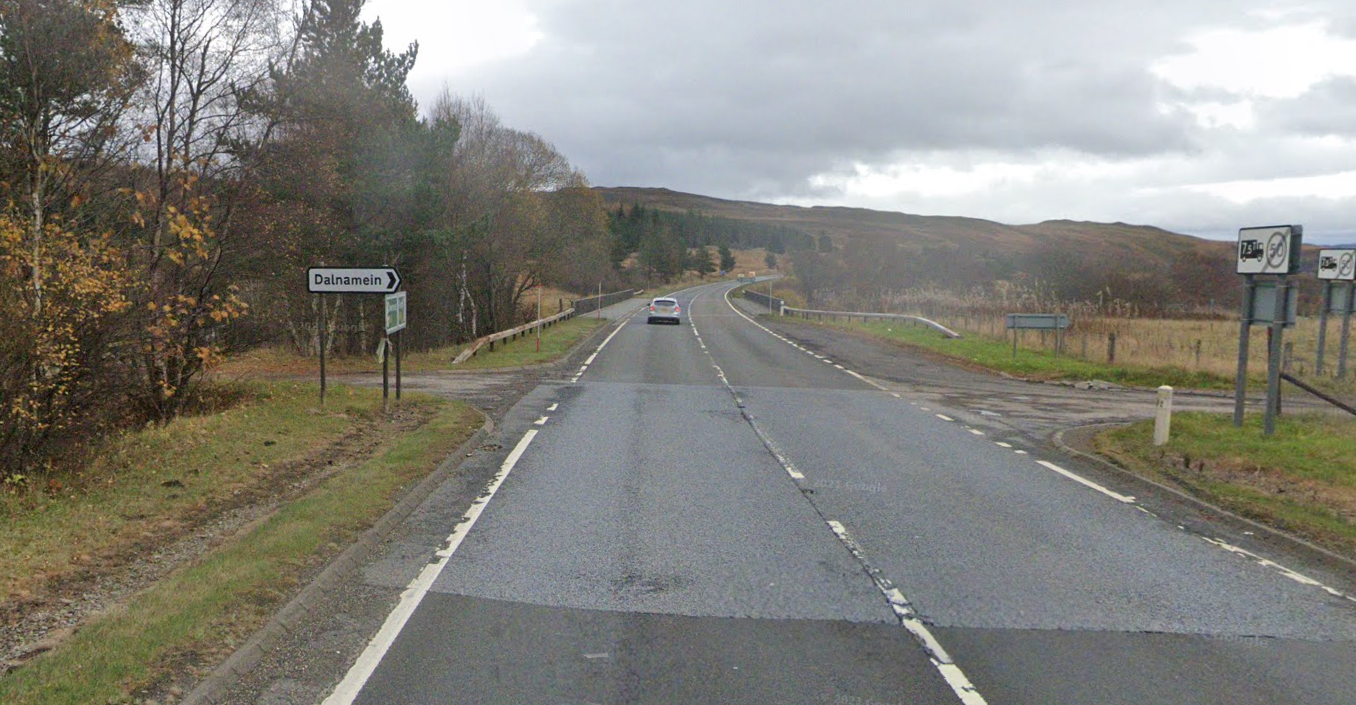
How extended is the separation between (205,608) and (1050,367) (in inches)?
939

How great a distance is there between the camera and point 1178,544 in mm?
8211

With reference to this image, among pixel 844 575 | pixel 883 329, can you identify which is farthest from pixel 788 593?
pixel 883 329

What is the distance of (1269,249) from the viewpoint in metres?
12.5

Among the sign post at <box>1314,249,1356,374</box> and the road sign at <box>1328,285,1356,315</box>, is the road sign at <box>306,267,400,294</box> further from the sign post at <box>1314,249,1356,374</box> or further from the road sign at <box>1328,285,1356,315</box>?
the sign post at <box>1314,249,1356,374</box>

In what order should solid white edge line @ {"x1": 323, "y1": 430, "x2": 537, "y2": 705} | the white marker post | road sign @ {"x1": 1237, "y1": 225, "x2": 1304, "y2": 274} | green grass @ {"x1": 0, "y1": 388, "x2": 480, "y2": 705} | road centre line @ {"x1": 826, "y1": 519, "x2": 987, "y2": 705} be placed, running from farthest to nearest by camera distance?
the white marker post < road sign @ {"x1": 1237, "y1": 225, "x2": 1304, "y2": 274} < road centre line @ {"x1": 826, "y1": 519, "x2": 987, "y2": 705} < solid white edge line @ {"x1": 323, "y1": 430, "x2": 537, "y2": 705} < green grass @ {"x1": 0, "y1": 388, "x2": 480, "y2": 705}

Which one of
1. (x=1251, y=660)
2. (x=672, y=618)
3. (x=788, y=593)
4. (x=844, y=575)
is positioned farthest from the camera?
(x=844, y=575)

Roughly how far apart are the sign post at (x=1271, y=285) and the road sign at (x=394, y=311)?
1176 centimetres

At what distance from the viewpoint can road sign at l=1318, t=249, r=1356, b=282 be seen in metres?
23.7

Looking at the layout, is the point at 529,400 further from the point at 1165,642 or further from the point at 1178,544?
the point at 1165,642

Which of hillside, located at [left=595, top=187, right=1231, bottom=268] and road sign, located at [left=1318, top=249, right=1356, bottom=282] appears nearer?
road sign, located at [left=1318, top=249, right=1356, bottom=282]

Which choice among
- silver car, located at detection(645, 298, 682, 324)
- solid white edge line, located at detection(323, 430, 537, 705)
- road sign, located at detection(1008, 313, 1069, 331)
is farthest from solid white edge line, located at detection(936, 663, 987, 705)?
silver car, located at detection(645, 298, 682, 324)

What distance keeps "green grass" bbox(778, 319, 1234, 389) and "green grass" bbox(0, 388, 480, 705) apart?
20051mm

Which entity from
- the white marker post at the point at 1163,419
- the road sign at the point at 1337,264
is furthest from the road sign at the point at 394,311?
the road sign at the point at 1337,264

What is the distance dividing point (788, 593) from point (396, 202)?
26393 mm
